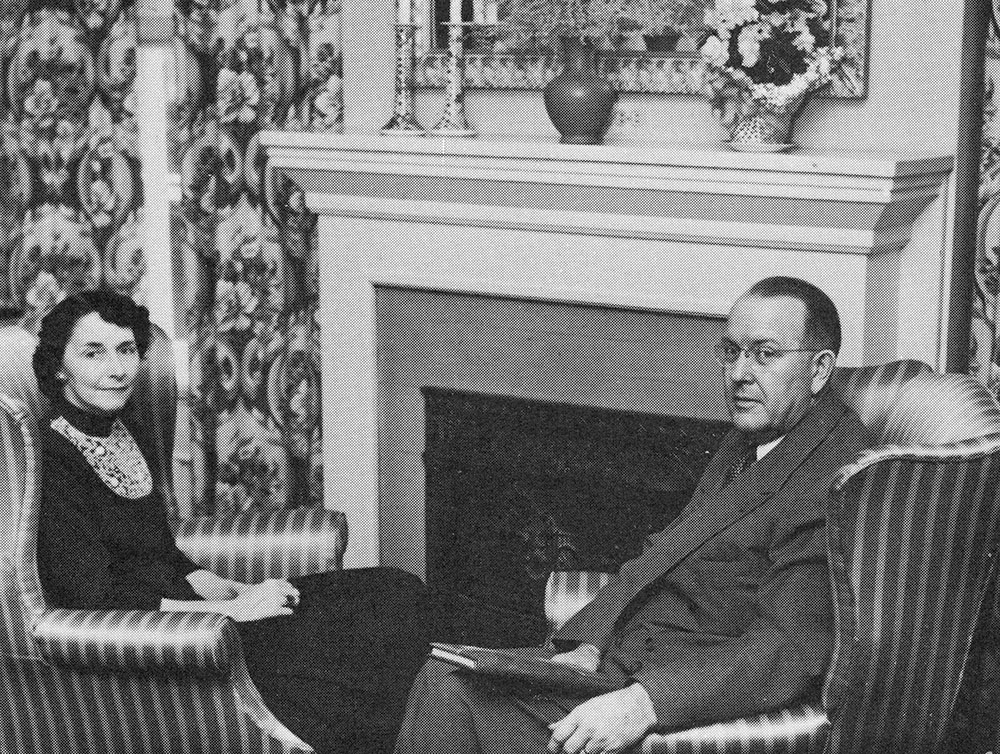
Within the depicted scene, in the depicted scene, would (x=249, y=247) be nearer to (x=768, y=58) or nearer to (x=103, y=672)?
(x=768, y=58)

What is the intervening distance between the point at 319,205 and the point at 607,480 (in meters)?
1.19

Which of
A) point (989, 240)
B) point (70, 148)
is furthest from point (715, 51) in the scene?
point (70, 148)

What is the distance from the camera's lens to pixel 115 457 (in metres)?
3.26

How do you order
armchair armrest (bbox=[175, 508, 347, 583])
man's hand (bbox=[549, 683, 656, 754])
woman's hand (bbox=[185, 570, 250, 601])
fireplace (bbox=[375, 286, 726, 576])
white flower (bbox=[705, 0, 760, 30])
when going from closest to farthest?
man's hand (bbox=[549, 683, 656, 754]), woman's hand (bbox=[185, 570, 250, 601]), armchair armrest (bbox=[175, 508, 347, 583]), white flower (bbox=[705, 0, 760, 30]), fireplace (bbox=[375, 286, 726, 576])

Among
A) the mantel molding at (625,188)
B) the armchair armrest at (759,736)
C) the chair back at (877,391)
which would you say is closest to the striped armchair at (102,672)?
the armchair armrest at (759,736)

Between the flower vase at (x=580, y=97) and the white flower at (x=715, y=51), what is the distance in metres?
0.32

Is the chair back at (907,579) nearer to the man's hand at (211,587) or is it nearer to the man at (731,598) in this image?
the man at (731,598)

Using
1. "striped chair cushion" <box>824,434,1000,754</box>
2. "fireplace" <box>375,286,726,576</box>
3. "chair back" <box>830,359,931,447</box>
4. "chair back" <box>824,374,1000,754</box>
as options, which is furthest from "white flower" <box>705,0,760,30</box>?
"striped chair cushion" <box>824,434,1000,754</box>

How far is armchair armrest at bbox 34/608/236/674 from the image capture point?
2.91 m

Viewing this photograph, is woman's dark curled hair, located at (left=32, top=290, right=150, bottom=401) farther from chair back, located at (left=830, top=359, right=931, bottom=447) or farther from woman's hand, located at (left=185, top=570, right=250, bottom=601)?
chair back, located at (left=830, top=359, right=931, bottom=447)

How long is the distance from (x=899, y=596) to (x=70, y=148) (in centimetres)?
337

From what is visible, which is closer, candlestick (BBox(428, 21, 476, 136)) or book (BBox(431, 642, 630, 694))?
book (BBox(431, 642, 630, 694))

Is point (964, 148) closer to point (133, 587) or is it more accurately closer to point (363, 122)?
point (363, 122)

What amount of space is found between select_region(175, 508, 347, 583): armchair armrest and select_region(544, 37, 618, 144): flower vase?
1.21 m
